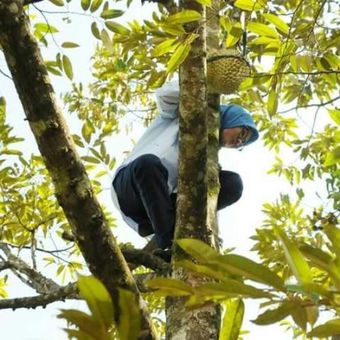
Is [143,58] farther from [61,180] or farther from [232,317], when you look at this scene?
[232,317]

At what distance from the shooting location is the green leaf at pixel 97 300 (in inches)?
18.7

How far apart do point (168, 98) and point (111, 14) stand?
272mm

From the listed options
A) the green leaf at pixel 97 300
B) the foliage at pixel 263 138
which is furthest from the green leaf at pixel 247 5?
the green leaf at pixel 97 300

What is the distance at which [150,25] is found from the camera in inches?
74.9

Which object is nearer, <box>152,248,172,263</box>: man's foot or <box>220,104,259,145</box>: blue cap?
<box>152,248,172,263</box>: man's foot

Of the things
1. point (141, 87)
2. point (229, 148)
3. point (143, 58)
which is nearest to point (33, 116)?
point (143, 58)

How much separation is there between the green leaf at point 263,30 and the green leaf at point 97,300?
1087 millimetres

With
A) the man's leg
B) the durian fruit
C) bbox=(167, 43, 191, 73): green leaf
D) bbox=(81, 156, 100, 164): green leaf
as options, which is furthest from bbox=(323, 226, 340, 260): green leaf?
bbox=(81, 156, 100, 164): green leaf

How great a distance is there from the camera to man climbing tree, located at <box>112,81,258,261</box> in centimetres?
177

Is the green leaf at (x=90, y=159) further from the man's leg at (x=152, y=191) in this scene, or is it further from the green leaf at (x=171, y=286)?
the green leaf at (x=171, y=286)

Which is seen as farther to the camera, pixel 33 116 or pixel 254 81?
pixel 254 81

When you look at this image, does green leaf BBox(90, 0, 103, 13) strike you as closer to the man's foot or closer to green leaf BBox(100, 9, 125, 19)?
green leaf BBox(100, 9, 125, 19)

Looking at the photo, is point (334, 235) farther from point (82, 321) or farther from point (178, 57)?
point (178, 57)

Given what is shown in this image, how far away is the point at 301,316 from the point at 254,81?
4.24 ft
